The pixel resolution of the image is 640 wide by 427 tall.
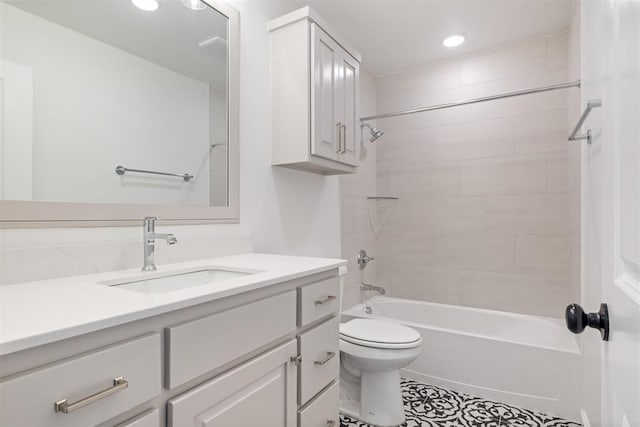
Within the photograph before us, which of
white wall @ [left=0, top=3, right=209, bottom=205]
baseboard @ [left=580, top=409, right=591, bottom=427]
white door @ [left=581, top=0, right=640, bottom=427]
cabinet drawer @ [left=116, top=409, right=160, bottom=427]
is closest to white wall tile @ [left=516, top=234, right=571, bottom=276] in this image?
baseboard @ [left=580, top=409, right=591, bottom=427]

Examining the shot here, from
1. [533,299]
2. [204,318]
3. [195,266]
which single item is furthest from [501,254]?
[204,318]

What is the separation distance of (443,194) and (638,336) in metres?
2.52

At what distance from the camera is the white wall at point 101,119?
983mm

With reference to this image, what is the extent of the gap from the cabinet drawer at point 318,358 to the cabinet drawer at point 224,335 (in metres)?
0.13

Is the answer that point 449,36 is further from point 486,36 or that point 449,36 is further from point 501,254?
point 501,254

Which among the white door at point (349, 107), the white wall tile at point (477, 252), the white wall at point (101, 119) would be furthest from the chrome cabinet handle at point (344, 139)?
the white wall tile at point (477, 252)

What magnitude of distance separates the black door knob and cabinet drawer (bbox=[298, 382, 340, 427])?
0.86 metres

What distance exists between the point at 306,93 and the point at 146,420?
1462 mm

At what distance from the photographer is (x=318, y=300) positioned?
122 cm

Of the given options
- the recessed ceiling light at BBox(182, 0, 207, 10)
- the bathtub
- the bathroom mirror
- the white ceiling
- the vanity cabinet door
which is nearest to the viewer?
the vanity cabinet door

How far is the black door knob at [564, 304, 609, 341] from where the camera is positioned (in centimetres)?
62

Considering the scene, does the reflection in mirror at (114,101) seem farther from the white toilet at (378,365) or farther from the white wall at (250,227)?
the white toilet at (378,365)

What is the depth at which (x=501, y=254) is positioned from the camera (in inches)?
103

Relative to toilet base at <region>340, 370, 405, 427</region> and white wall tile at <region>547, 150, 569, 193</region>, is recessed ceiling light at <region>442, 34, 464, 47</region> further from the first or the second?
toilet base at <region>340, 370, 405, 427</region>
